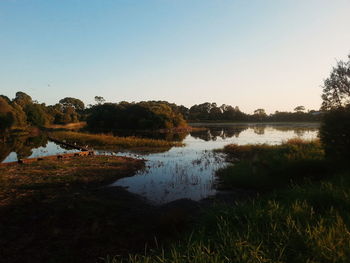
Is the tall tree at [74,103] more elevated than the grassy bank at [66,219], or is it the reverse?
the tall tree at [74,103]

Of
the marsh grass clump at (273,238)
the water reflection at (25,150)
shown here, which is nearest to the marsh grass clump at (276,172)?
the marsh grass clump at (273,238)

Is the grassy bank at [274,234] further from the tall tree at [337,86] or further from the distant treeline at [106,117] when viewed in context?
the distant treeline at [106,117]

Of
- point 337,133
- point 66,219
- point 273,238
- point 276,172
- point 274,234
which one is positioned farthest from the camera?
point 276,172

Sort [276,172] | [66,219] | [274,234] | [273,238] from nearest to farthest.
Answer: [273,238] → [274,234] → [66,219] → [276,172]

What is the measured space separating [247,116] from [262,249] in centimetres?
15093

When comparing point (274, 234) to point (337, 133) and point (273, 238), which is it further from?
point (337, 133)

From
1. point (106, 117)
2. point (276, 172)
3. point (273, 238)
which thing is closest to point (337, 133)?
point (276, 172)

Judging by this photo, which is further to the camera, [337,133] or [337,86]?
[337,86]

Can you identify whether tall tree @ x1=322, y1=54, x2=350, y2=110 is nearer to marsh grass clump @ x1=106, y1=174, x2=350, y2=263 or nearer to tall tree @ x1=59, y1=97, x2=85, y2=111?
marsh grass clump @ x1=106, y1=174, x2=350, y2=263

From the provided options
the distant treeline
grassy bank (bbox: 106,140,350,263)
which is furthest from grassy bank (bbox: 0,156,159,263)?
the distant treeline

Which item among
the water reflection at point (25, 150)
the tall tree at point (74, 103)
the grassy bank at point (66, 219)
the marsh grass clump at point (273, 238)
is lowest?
the grassy bank at point (66, 219)

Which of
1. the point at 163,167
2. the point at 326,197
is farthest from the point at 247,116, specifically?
the point at 326,197

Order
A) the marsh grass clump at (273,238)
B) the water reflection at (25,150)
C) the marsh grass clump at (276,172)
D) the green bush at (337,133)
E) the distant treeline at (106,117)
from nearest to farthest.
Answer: the marsh grass clump at (273,238) < the green bush at (337,133) < the marsh grass clump at (276,172) < the water reflection at (25,150) < the distant treeline at (106,117)

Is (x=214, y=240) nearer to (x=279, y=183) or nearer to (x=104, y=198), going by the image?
(x=104, y=198)
